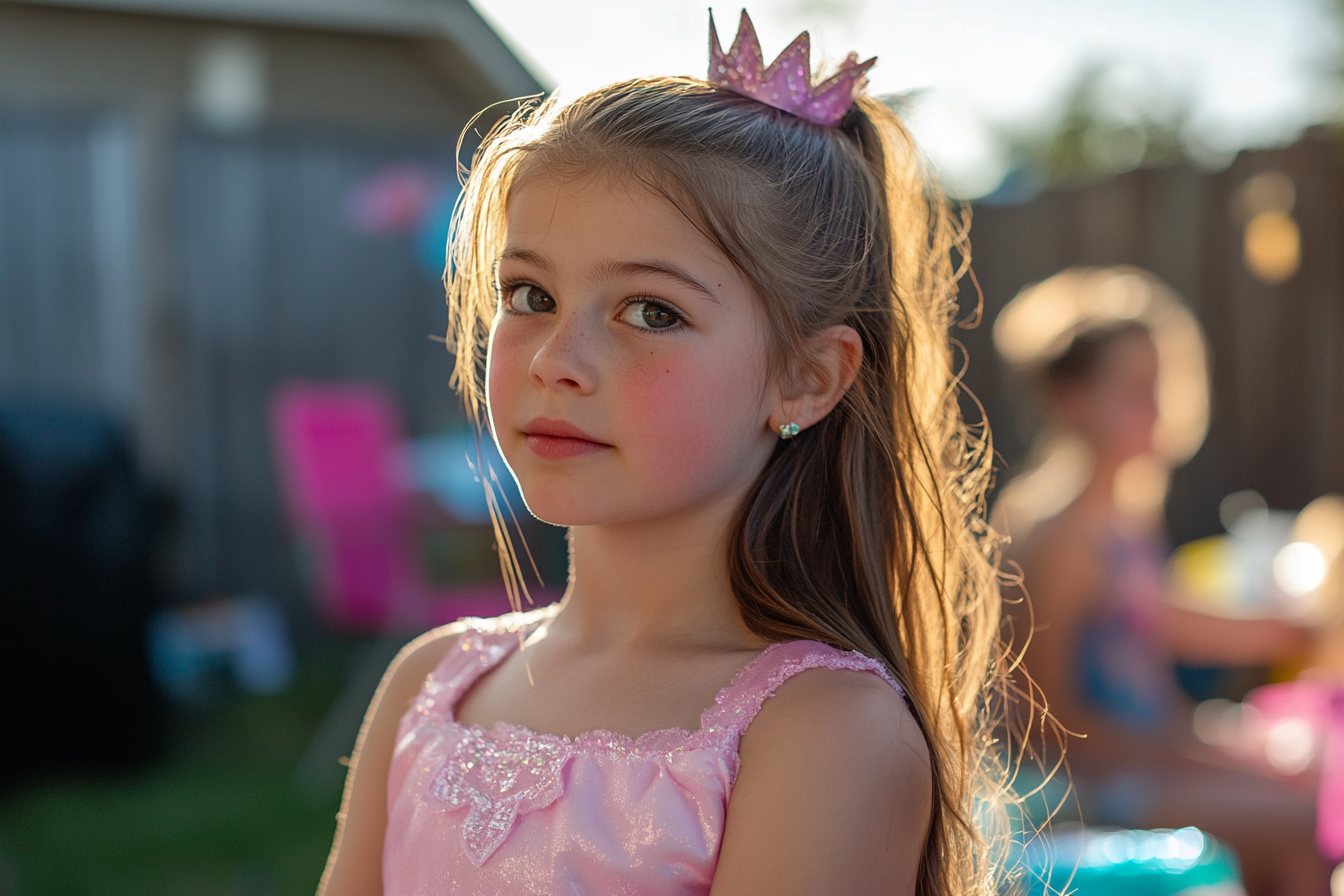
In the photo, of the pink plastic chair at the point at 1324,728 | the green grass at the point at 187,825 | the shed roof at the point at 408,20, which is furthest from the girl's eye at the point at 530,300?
the shed roof at the point at 408,20

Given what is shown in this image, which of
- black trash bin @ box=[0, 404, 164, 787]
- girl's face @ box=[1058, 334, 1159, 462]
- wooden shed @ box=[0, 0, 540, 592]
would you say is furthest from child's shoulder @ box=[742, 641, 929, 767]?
wooden shed @ box=[0, 0, 540, 592]

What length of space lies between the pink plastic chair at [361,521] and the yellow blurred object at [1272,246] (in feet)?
13.6

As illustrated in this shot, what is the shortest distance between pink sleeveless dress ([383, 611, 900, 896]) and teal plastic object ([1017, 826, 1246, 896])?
26.1 inches

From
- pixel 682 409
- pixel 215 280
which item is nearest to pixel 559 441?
pixel 682 409

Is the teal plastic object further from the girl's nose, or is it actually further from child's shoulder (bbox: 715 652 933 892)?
the girl's nose

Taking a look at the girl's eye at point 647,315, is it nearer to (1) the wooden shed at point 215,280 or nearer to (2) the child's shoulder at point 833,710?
(2) the child's shoulder at point 833,710

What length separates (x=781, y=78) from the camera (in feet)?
3.87

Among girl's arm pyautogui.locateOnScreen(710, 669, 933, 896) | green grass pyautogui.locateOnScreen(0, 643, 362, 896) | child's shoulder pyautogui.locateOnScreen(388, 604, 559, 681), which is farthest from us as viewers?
green grass pyautogui.locateOnScreen(0, 643, 362, 896)

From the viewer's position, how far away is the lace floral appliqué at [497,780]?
1047 mm

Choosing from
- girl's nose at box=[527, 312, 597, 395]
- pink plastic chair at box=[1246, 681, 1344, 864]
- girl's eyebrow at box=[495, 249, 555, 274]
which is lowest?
pink plastic chair at box=[1246, 681, 1344, 864]

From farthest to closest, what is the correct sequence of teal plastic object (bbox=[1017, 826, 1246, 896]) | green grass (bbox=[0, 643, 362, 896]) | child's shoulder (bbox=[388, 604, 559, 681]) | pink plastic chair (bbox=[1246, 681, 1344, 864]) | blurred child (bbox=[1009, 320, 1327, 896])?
green grass (bbox=[0, 643, 362, 896])
blurred child (bbox=[1009, 320, 1327, 896])
pink plastic chair (bbox=[1246, 681, 1344, 864])
teal plastic object (bbox=[1017, 826, 1246, 896])
child's shoulder (bbox=[388, 604, 559, 681])

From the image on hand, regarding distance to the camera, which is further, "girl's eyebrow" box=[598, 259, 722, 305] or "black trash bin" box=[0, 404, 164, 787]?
"black trash bin" box=[0, 404, 164, 787]

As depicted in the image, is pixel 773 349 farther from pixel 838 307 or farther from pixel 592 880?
pixel 592 880

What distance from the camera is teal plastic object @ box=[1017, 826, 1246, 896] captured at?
5.13 feet
